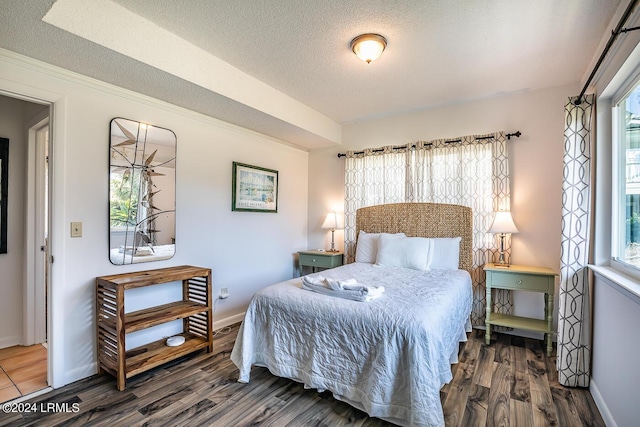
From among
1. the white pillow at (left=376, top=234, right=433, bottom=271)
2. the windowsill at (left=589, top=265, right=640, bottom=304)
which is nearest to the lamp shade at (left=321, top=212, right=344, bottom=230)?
the white pillow at (left=376, top=234, right=433, bottom=271)

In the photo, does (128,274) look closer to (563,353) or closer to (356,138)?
(356,138)

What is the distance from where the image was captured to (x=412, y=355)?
5.57ft

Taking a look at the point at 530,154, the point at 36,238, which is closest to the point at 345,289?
the point at 530,154

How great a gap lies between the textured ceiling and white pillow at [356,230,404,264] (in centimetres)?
166

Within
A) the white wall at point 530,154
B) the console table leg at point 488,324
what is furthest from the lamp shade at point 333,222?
the console table leg at point 488,324

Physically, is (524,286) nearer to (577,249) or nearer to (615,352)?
(577,249)

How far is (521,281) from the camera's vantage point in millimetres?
2898

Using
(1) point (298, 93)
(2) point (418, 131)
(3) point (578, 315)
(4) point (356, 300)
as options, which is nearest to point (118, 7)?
(1) point (298, 93)

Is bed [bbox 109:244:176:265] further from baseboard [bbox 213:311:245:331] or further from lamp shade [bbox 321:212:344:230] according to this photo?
lamp shade [bbox 321:212:344:230]

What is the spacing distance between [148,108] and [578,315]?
152 inches

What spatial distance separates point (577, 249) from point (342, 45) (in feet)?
7.61

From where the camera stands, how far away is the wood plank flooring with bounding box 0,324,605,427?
1.89m

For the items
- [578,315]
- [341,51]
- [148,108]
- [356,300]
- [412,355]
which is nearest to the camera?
[412,355]

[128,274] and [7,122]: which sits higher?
[7,122]
